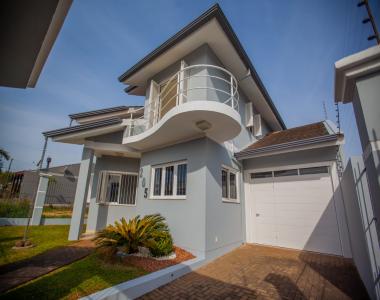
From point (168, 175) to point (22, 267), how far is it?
5.16 metres

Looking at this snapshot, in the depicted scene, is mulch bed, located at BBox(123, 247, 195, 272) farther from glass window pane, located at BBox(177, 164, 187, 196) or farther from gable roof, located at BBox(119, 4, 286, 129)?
gable roof, located at BBox(119, 4, 286, 129)

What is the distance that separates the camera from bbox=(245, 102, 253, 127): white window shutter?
10766 mm

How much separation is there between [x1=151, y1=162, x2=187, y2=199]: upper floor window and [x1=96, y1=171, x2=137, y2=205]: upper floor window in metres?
3.02

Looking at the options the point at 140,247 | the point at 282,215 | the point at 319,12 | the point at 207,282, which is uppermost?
the point at 319,12

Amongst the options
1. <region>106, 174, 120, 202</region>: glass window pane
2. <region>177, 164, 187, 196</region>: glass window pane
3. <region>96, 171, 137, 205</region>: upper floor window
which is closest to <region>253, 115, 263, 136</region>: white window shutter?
<region>177, 164, 187, 196</region>: glass window pane

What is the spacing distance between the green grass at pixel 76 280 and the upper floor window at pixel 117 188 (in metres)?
5.34

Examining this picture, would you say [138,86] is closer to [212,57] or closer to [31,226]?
[212,57]

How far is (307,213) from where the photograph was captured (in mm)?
7637


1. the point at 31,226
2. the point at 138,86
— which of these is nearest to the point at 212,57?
the point at 138,86

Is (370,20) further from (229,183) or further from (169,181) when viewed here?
(169,181)

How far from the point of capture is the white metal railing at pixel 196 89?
6.66 metres

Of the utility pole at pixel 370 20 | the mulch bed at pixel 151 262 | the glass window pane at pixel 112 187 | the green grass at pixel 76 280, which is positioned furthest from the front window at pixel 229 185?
the glass window pane at pixel 112 187

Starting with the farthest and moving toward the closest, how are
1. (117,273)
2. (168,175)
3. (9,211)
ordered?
1. (9,211)
2. (168,175)
3. (117,273)

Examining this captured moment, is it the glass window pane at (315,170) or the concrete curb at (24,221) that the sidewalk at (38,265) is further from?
the glass window pane at (315,170)
